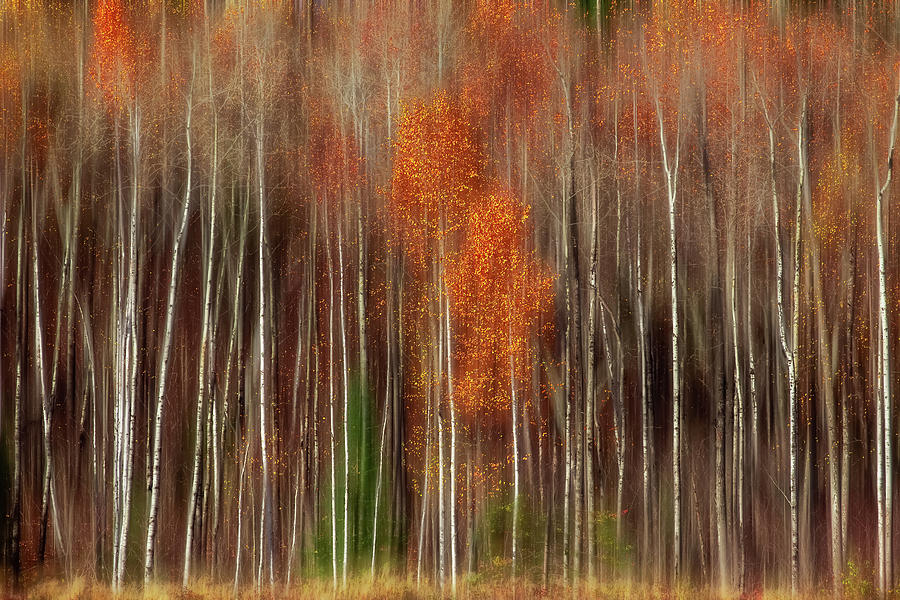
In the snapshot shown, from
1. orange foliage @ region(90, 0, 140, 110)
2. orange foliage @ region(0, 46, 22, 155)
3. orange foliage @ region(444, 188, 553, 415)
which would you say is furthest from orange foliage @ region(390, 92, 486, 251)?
orange foliage @ region(0, 46, 22, 155)

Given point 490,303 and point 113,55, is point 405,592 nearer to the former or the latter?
point 490,303

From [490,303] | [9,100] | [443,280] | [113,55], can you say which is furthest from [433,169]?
[9,100]

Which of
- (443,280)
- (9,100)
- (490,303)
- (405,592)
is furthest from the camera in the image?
(9,100)

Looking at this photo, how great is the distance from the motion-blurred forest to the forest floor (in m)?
0.13

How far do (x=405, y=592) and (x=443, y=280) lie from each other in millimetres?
3721

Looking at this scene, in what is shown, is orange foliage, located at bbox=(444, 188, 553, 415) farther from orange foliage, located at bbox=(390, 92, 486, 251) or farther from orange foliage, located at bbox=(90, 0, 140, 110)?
orange foliage, located at bbox=(90, 0, 140, 110)

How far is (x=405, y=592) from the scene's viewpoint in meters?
9.80

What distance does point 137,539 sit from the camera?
1085 cm

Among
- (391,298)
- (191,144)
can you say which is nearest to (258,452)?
(391,298)

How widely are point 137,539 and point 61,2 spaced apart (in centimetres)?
712

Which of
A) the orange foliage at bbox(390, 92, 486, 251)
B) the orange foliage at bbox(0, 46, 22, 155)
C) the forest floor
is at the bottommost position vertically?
the forest floor

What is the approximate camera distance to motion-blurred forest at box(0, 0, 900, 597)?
10.4 m

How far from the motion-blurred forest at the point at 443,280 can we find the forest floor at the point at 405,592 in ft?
0.43

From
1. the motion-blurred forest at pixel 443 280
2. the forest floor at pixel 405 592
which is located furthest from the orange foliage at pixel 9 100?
the forest floor at pixel 405 592
